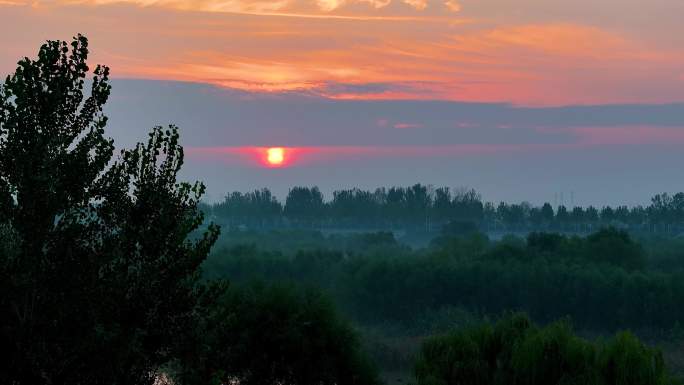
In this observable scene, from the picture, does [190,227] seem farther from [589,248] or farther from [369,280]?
[589,248]

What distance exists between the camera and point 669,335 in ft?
283

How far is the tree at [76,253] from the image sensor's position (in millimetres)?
19062

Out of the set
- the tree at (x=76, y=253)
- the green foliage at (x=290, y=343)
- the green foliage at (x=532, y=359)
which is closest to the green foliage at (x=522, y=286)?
the green foliage at (x=290, y=343)

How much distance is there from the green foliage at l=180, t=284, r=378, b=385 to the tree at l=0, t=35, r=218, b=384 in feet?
59.3

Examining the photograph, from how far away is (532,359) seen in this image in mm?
30000

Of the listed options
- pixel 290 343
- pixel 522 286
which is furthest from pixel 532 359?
pixel 522 286

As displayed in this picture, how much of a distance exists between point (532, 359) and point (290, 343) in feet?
42.5

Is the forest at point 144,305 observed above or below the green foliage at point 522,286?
above

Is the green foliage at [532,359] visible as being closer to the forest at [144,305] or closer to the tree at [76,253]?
the forest at [144,305]

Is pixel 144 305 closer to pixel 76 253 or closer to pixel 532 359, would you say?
pixel 76 253

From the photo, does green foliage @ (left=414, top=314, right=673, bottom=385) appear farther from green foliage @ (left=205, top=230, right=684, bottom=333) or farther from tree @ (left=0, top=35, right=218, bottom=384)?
green foliage @ (left=205, top=230, right=684, bottom=333)

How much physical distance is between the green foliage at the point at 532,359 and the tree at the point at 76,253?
1237 centimetres

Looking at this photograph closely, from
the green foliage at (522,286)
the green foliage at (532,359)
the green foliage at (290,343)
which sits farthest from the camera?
the green foliage at (522,286)

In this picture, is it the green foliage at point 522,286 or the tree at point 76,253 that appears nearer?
the tree at point 76,253
